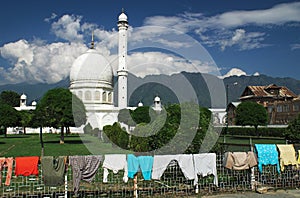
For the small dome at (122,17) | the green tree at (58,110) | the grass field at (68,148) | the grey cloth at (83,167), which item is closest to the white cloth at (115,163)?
the grey cloth at (83,167)

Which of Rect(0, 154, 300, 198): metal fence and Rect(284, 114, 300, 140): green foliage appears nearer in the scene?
Rect(0, 154, 300, 198): metal fence

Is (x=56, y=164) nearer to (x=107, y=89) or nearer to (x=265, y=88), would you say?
(x=107, y=89)

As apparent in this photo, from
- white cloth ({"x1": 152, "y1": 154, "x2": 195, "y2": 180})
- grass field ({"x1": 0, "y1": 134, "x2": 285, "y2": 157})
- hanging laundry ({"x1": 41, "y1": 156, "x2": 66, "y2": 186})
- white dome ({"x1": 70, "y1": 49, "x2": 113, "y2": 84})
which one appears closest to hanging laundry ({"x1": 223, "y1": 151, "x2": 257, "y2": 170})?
white cloth ({"x1": 152, "y1": 154, "x2": 195, "y2": 180})

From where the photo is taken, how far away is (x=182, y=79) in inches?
814

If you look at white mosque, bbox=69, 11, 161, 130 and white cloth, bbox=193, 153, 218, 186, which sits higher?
white mosque, bbox=69, 11, 161, 130

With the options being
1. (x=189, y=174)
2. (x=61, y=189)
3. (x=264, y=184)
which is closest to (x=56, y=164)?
(x=61, y=189)

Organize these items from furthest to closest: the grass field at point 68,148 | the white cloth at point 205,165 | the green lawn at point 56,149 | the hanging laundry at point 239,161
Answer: the green lawn at point 56,149, the grass field at point 68,148, the hanging laundry at point 239,161, the white cloth at point 205,165

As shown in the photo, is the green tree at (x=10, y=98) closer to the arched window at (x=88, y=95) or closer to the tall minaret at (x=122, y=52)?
the arched window at (x=88, y=95)

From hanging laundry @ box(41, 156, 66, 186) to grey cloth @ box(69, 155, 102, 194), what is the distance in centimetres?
33

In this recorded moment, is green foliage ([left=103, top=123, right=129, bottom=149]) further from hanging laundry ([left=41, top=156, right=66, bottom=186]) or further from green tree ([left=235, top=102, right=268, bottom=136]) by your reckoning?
green tree ([left=235, top=102, right=268, bottom=136])

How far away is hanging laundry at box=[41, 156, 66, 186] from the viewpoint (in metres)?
8.91

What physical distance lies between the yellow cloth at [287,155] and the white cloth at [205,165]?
101 inches

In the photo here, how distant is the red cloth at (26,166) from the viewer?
29.2 feet

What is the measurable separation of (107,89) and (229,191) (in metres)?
51.8
